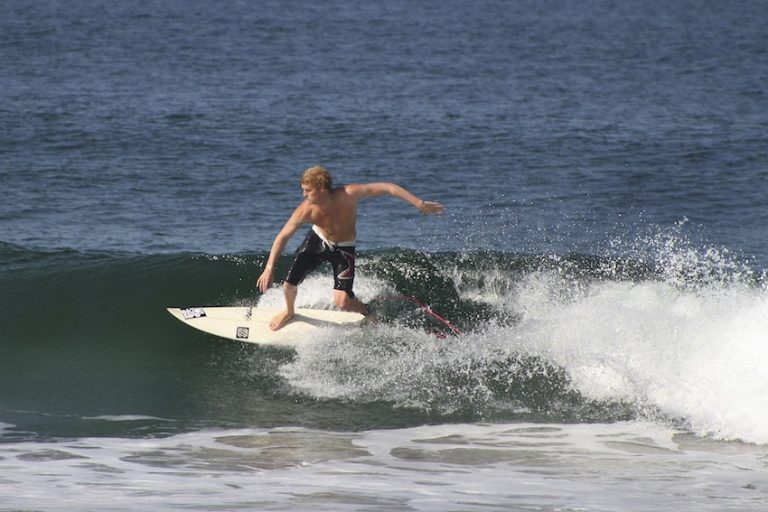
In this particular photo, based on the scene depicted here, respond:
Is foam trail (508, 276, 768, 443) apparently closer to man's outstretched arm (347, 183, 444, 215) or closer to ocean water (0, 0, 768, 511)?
ocean water (0, 0, 768, 511)

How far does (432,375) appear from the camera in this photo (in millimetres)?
9969

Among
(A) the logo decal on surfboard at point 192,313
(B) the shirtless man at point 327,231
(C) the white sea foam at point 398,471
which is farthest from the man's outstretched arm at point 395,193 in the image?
(A) the logo decal on surfboard at point 192,313

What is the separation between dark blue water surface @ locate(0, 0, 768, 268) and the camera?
1670cm

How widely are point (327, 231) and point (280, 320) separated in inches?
44.2

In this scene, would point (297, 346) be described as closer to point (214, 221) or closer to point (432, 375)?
point (432, 375)

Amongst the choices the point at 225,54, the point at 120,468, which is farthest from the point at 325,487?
the point at 225,54

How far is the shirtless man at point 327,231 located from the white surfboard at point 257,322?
0.37ft

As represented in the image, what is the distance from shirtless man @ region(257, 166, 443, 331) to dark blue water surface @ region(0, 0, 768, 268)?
4931mm

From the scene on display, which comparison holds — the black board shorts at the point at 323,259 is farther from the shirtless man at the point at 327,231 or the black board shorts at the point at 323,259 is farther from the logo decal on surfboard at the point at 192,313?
the logo decal on surfboard at the point at 192,313

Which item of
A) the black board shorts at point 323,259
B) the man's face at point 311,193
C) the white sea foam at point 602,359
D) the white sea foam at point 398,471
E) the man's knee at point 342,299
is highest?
the man's face at point 311,193

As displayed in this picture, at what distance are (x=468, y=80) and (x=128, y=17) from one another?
68.1 ft

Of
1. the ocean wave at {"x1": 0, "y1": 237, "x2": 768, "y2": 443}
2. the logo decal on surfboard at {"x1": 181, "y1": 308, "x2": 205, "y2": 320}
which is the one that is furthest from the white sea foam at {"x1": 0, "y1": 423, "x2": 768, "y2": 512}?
the logo decal on surfboard at {"x1": 181, "y1": 308, "x2": 205, "y2": 320}

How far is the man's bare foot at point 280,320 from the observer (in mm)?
10500

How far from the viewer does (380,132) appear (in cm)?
2431
